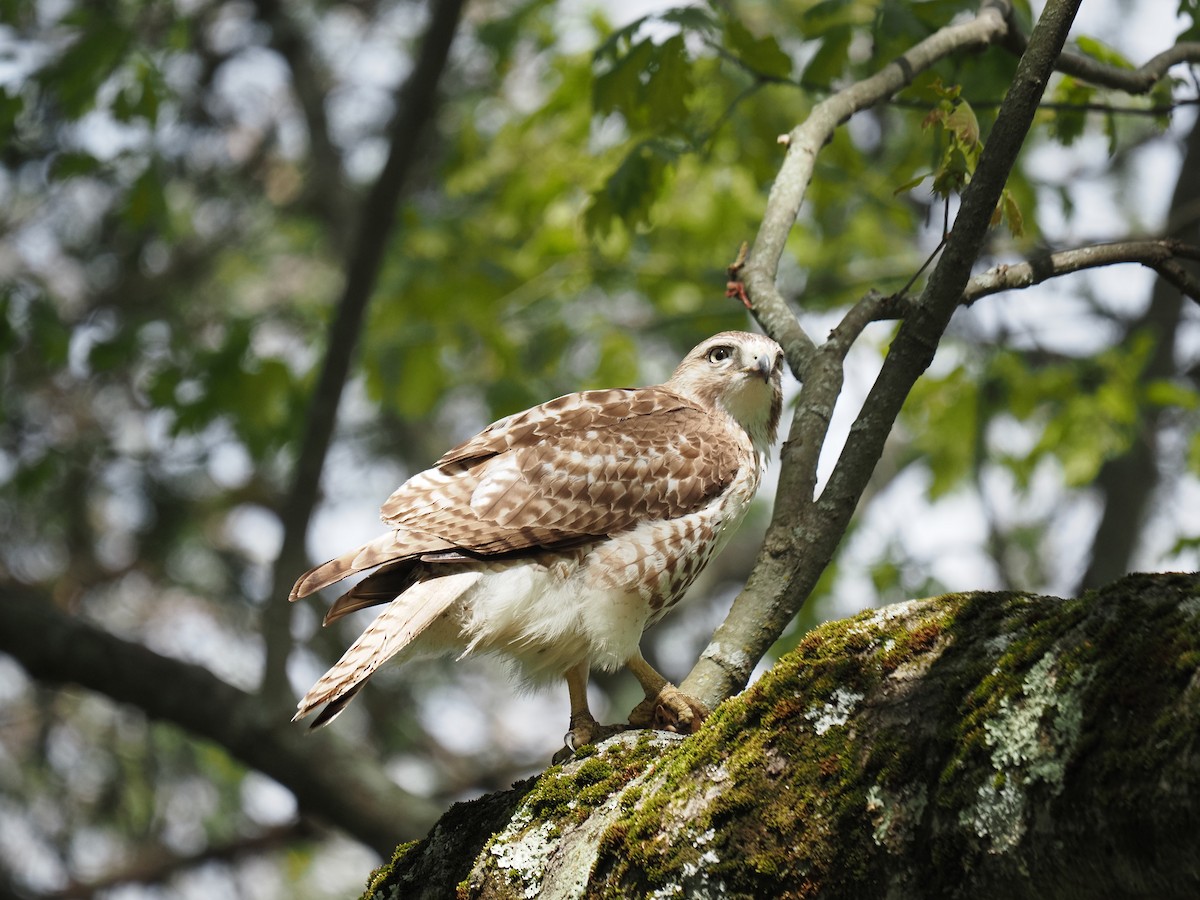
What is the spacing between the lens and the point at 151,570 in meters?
10.0

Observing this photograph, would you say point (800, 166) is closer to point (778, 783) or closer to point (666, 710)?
point (666, 710)

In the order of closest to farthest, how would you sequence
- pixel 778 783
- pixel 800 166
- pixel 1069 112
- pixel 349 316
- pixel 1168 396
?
pixel 778 783
pixel 800 166
pixel 1069 112
pixel 349 316
pixel 1168 396

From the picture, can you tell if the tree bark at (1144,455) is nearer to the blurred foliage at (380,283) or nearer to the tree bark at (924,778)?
the blurred foliage at (380,283)

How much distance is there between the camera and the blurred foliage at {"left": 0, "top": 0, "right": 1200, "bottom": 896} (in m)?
6.19

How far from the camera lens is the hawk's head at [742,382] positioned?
4.72 meters

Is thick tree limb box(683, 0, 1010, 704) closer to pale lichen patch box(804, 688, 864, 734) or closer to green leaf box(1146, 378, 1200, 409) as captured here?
pale lichen patch box(804, 688, 864, 734)

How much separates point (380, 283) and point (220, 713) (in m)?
3.23

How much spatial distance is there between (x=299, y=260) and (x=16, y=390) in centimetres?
362

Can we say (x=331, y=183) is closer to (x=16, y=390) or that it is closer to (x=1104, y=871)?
(x=16, y=390)

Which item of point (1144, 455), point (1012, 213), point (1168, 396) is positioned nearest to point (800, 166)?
point (1012, 213)

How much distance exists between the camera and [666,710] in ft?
10.3

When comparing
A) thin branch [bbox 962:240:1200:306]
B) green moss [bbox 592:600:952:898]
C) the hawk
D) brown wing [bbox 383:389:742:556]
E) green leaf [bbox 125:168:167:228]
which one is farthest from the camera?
green leaf [bbox 125:168:167:228]

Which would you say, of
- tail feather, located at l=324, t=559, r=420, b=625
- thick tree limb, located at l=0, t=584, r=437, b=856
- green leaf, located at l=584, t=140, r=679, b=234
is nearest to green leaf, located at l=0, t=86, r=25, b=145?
thick tree limb, located at l=0, t=584, r=437, b=856

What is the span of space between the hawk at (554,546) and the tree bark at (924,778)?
98 cm
